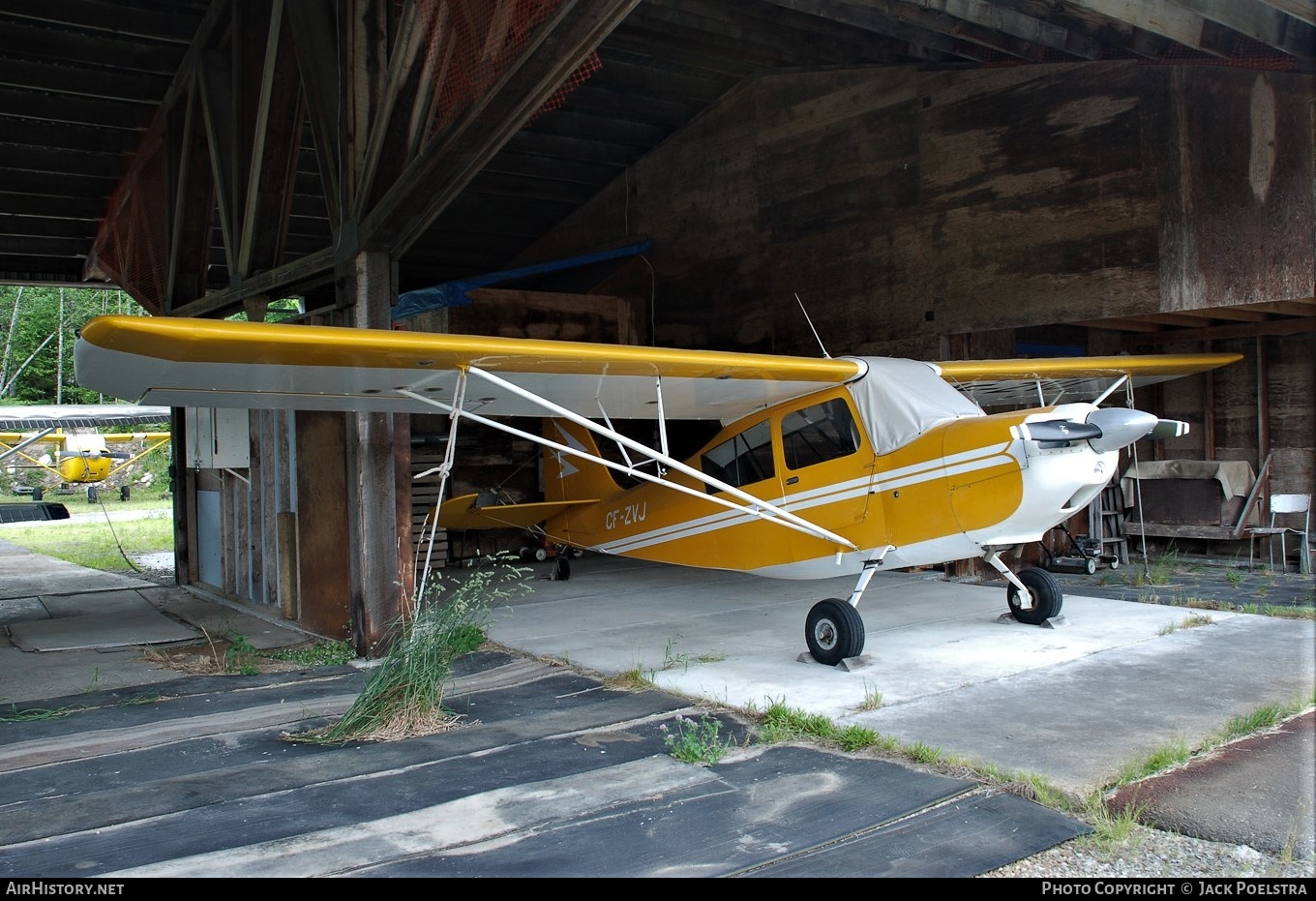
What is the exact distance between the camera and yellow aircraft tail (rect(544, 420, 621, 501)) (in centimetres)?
939

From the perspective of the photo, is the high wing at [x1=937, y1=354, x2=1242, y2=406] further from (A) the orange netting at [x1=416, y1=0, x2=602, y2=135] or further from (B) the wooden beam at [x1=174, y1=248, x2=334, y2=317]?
(B) the wooden beam at [x1=174, y1=248, x2=334, y2=317]

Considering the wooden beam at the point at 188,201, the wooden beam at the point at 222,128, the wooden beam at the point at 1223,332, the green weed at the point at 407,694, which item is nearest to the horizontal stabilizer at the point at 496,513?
the wooden beam at the point at 222,128

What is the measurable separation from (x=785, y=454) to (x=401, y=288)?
36.3 feet

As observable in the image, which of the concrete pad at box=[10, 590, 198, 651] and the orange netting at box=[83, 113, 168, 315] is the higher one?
the orange netting at box=[83, 113, 168, 315]

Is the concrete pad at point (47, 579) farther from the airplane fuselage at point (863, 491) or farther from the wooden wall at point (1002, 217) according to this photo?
the wooden wall at point (1002, 217)

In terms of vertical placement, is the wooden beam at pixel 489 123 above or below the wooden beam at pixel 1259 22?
below

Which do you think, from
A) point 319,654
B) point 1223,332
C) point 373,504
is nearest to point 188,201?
point 373,504

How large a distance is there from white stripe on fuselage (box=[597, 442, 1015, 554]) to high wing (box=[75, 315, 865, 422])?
0.79m

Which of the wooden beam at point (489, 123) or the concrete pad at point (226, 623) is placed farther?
the concrete pad at point (226, 623)

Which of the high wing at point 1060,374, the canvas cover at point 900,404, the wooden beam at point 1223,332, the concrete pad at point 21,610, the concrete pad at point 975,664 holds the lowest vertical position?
the concrete pad at point 975,664

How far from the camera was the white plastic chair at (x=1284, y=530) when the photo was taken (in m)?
9.18

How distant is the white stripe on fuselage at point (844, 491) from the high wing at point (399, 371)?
79cm

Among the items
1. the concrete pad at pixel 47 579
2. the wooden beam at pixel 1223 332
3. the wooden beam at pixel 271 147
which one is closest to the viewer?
the wooden beam at pixel 271 147

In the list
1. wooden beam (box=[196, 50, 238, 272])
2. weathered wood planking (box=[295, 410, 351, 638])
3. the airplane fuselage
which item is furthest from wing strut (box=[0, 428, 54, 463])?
the airplane fuselage
